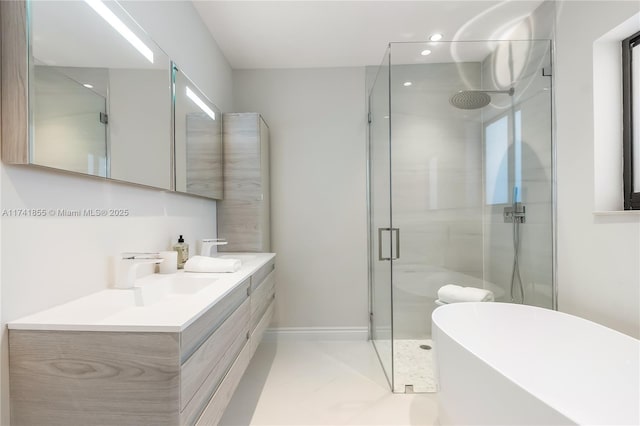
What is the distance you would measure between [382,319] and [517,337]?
97 centimetres

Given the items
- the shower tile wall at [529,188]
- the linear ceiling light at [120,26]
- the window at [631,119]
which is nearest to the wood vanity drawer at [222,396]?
the linear ceiling light at [120,26]

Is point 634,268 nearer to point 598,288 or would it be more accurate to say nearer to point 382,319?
point 598,288

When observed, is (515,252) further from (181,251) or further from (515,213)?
(181,251)

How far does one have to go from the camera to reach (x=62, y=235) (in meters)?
1.09

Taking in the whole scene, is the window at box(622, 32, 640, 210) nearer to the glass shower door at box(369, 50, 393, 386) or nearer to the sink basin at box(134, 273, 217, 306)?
the glass shower door at box(369, 50, 393, 386)

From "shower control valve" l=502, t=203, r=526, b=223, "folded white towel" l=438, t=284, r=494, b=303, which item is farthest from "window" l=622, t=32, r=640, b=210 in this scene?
"folded white towel" l=438, t=284, r=494, b=303

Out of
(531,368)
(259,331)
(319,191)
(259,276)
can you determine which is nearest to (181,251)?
(259,276)

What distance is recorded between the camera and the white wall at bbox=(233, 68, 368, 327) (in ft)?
9.84

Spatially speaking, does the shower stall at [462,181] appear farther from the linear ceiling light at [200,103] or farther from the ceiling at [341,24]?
the linear ceiling light at [200,103]

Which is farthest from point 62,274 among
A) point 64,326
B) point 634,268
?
point 634,268

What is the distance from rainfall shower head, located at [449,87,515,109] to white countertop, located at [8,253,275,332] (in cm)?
194

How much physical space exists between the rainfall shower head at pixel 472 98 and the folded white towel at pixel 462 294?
1.31 metres

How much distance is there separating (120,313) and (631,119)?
260 centimetres

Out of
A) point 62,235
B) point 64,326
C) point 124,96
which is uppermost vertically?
point 124,96
